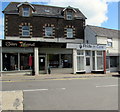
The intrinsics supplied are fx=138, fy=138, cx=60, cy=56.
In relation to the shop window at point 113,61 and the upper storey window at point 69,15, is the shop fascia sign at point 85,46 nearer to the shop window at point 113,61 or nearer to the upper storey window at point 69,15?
the shop window at point 113,61

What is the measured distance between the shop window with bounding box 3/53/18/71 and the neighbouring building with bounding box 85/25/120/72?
1123 cm

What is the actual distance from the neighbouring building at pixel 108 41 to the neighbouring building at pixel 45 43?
121cm

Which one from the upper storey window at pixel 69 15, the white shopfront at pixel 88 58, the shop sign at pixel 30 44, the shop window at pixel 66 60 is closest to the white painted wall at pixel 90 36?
the white shopfront at pixel 88 58

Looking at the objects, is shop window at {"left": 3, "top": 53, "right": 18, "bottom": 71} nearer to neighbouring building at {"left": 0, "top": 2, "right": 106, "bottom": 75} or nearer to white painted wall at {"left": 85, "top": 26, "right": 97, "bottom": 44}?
neighbouring building at {"left": 0, "top": 2, "right": 106, "bottom": 75}

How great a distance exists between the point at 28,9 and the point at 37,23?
7.47 ft

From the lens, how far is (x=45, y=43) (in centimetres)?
1673

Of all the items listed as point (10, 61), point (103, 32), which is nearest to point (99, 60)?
point (103, 32)

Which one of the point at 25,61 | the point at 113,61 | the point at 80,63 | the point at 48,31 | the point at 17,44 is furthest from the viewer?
the point at 113,61

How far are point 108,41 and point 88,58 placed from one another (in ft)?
16.1

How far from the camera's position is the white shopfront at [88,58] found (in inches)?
709

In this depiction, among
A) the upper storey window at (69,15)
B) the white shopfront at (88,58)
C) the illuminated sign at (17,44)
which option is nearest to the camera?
the illuminated sign at (17,44)

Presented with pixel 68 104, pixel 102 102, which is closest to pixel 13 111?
pixel 68 104

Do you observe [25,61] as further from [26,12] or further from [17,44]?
[26,12]

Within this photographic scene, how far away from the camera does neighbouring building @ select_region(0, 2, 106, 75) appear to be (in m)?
16.3
